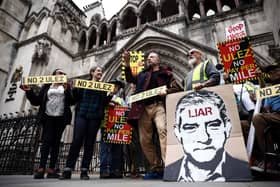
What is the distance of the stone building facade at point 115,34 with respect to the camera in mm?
10227

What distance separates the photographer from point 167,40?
10.8 m

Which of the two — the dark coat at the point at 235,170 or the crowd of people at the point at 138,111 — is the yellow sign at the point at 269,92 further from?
the dark coat at the point at 235,170

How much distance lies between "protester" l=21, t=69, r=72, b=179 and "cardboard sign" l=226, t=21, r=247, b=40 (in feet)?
30.2

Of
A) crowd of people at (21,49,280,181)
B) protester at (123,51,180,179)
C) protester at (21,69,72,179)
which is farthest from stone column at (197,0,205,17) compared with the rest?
protester at (21,69,72,179)

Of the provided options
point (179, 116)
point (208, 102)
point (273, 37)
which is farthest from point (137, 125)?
point (273, 37)

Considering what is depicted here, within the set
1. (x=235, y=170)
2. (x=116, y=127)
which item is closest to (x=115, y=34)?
(x=116, y=127)

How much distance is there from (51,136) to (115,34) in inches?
486

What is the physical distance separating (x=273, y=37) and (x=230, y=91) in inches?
337

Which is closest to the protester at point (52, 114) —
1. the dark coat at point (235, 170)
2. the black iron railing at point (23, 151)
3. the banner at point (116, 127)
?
the banner at point (116, 127)

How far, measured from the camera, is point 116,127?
184 inches

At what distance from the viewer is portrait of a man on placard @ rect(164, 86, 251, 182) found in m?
2.34

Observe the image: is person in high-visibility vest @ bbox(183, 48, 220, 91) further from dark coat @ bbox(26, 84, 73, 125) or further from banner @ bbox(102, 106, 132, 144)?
dark coat @ bbox(26, 84, 73, 125)

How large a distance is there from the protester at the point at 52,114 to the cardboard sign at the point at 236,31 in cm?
921

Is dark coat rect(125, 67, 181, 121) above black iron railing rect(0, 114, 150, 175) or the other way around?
above
